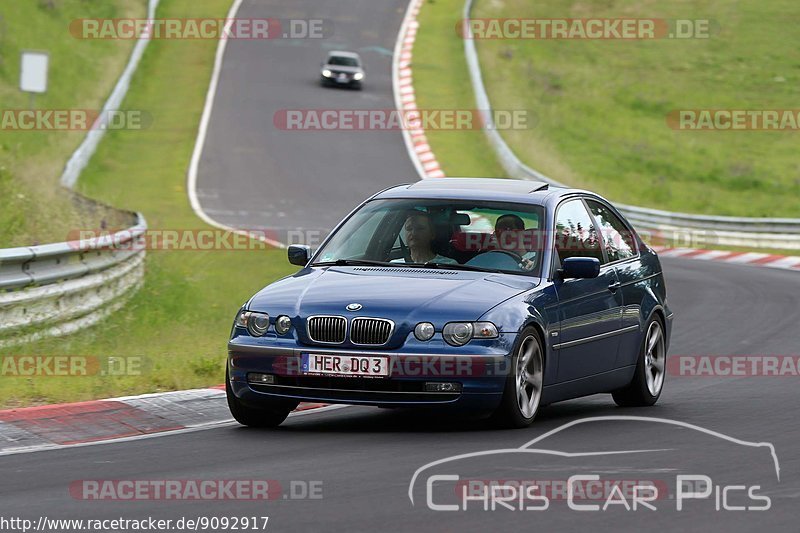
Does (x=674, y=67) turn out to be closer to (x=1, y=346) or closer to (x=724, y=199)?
(x=724, y=199)

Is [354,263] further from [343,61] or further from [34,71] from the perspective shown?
[343,61]

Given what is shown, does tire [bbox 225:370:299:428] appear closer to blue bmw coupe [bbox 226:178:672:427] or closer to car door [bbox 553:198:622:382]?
blue bmw coupe [bbox 226:178:672:427]

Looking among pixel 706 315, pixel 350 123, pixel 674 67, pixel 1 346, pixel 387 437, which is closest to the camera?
pixel 387 437

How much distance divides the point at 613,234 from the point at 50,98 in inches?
1204

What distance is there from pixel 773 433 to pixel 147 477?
3992 millimetres

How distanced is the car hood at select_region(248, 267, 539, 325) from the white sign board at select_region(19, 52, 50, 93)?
16949mm

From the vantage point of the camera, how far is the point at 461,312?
8.91 m

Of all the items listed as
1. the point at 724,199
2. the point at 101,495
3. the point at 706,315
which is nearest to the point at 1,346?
the point at 101,495

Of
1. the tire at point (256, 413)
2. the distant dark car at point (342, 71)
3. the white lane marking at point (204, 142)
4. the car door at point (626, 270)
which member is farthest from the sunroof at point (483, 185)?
the distant dark car at point (342, 71)

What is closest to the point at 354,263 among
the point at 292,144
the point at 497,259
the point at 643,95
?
the point at 497,259

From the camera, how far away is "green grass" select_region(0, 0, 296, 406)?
1148 centimetres

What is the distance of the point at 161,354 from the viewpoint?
13.6 meters

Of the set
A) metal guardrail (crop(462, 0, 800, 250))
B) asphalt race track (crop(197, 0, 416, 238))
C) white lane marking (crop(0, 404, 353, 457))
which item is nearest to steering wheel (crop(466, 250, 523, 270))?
white lane marking (crop(0, 404, 353, 457))

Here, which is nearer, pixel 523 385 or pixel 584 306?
pixel 523 385
